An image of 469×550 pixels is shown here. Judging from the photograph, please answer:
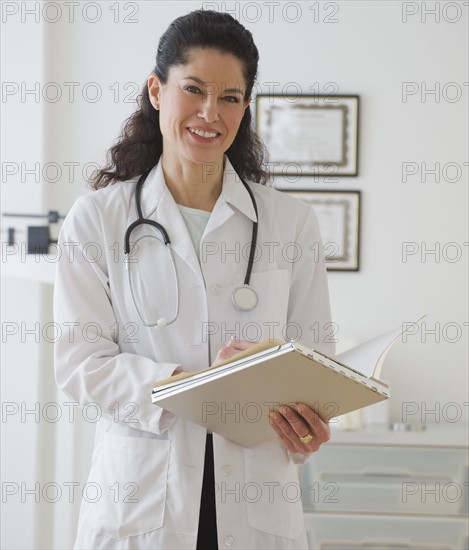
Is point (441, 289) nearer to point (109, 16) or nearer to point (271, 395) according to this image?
point (109, 16)

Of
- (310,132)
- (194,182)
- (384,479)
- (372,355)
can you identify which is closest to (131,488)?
(372,355)

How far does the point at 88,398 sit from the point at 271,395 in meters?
0.33

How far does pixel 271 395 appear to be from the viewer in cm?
130

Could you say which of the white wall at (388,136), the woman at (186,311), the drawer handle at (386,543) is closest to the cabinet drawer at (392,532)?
the drawer handle at (386,543)

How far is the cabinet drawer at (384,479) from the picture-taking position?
292 centimetres

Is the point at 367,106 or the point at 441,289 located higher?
the point at 367,106

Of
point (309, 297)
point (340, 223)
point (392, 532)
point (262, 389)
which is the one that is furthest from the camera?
point (340, 223)

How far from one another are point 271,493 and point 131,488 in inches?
9.8

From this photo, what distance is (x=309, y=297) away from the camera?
5.22ft

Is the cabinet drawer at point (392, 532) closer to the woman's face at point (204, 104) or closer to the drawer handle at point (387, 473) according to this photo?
the drawer handle at point (387, 473)

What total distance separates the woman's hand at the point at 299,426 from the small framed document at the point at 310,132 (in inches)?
79.4

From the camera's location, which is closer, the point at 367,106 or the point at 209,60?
the point at 209,60

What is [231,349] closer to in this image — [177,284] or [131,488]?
[177,284]

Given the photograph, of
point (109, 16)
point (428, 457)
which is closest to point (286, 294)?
point (428, 457)
